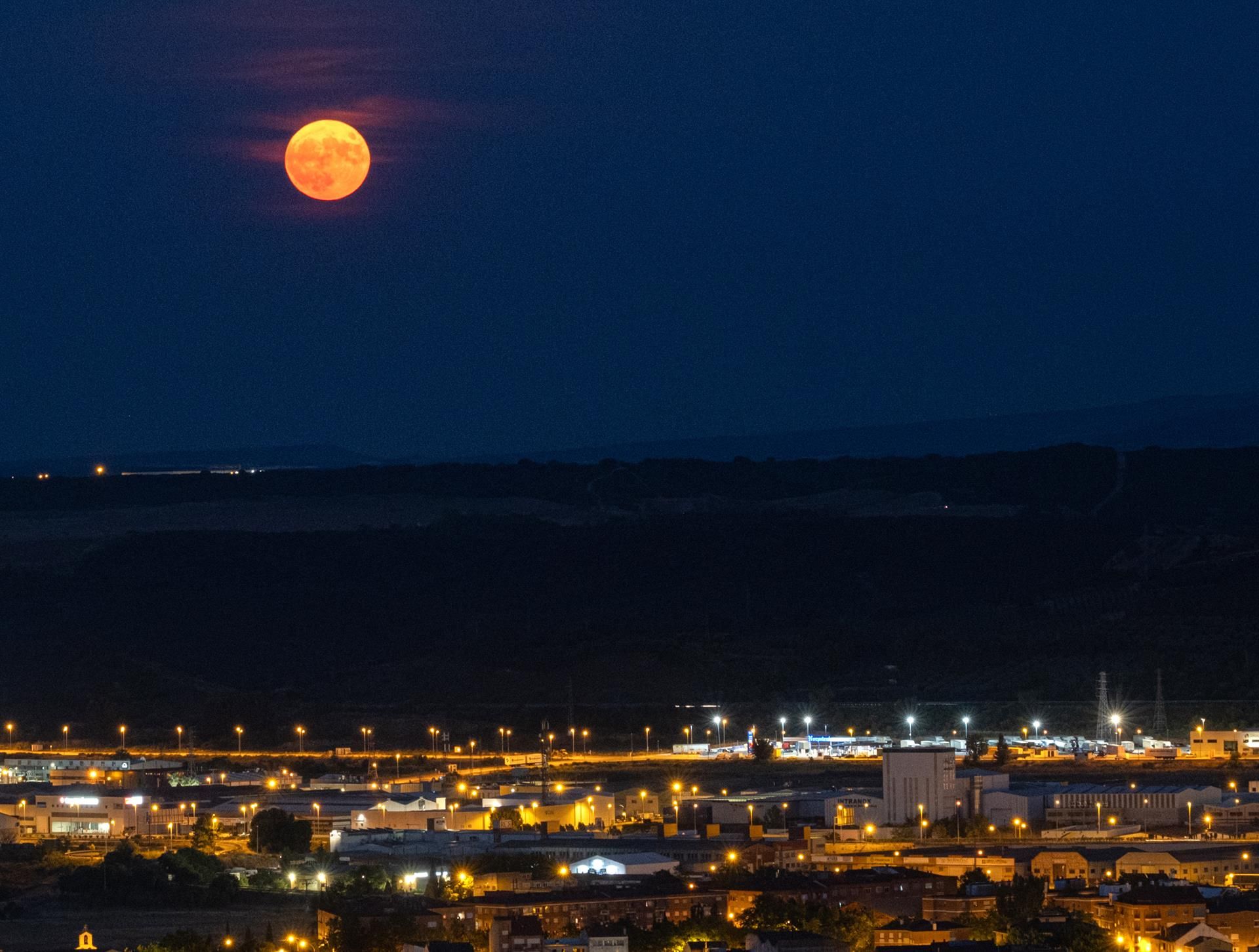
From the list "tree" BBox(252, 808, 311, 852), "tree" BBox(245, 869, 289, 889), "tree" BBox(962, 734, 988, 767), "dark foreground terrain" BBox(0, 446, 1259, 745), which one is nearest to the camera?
"tree" BBox(245, 869, 289, 889)

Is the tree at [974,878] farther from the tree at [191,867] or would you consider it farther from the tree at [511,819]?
the tree at [191,867]

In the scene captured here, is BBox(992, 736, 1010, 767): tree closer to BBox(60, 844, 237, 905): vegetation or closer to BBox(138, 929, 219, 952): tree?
BBox(60, 844, 237, 905): vegetation

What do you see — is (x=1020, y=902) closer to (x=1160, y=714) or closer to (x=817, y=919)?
(x=817, y=919)

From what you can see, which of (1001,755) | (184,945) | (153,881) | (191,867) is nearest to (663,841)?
(191,867)

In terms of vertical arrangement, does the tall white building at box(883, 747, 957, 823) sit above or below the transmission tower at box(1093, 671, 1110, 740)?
below

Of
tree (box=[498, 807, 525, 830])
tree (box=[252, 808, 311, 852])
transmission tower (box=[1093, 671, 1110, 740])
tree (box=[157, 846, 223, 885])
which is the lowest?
tree (box=[157, 846, 223, 885])

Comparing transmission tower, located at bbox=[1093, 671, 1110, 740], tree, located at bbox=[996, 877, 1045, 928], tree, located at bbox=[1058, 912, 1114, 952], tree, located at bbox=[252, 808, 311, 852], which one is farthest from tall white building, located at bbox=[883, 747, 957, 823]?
transmission tower, located at bbox=[1093, 671, 1110, 740]

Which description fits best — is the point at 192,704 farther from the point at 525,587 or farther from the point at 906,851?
the point at 906,851
